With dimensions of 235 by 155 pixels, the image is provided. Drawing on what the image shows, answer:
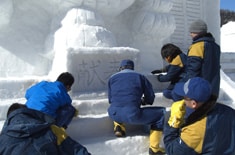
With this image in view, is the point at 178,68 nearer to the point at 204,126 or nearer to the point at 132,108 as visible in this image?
the point at 132,108

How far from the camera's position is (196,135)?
169cm

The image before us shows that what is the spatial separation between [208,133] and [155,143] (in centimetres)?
129

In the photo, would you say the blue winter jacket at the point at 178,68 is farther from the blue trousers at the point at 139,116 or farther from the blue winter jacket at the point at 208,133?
the blue winter jacket at the point at 208,133

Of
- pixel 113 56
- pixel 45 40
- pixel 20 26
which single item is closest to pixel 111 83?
pixel 113 56

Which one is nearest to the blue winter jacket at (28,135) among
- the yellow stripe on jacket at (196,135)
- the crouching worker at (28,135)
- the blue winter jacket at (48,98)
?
the crouching worker at (28,135)

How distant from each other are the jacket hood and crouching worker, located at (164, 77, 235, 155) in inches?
27.2

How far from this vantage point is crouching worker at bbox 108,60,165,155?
291cm

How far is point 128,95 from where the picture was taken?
2928 mm

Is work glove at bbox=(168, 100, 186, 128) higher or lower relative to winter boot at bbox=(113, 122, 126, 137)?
higher

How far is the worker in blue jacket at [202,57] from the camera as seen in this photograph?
2.91 meters

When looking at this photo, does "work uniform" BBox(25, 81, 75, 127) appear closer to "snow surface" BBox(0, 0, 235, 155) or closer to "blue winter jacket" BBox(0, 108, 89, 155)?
"snow surface" BBox(0, 0, 235, 155)

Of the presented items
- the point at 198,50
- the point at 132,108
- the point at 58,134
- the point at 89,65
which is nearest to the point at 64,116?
the point at 132,108

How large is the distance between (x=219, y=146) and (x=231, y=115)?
185 millimetres

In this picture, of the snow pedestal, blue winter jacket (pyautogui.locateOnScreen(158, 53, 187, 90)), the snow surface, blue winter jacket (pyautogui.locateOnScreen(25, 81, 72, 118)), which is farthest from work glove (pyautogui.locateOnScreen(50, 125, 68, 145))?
blue winter jacket (pyautogui.locateOnScreen(158, 53, 187, 90))
